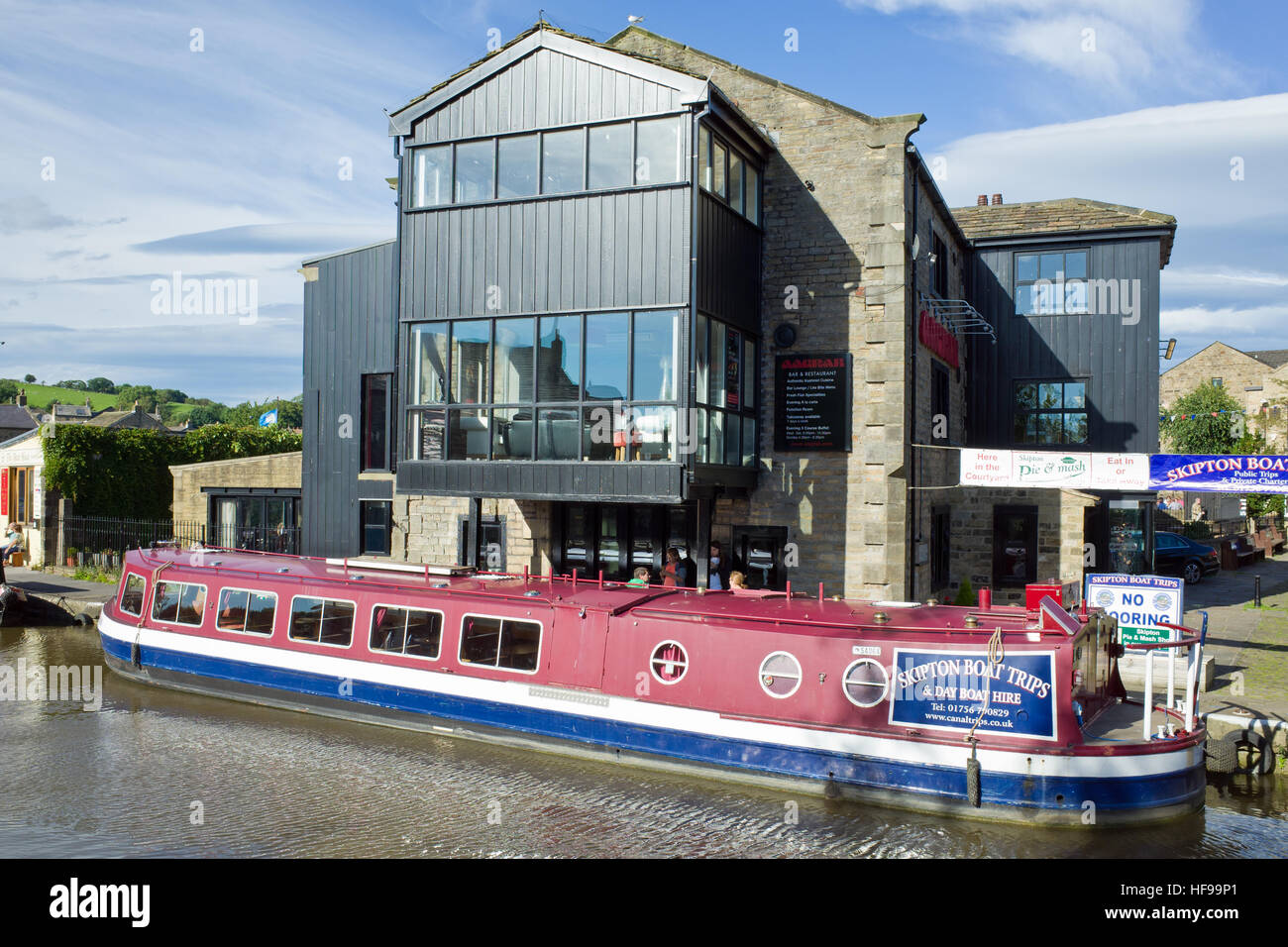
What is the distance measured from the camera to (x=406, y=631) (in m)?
11.8

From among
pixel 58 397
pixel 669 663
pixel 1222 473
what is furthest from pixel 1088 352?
pixel 58 397

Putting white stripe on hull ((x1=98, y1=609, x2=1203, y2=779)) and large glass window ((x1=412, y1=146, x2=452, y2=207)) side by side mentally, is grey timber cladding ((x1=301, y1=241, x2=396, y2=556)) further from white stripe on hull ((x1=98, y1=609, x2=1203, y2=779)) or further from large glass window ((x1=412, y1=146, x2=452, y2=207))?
white stripe on hull ((x1=98, y1=609, x2=1203, y2=779))

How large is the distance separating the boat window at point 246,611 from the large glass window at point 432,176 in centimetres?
675

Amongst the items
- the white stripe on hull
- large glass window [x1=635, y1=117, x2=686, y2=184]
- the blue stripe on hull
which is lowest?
the blue stripe on hull

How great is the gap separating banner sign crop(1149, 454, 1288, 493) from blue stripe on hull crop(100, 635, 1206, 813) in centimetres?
507

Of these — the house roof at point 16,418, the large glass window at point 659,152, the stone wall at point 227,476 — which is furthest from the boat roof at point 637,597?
the house roof at point 16,418

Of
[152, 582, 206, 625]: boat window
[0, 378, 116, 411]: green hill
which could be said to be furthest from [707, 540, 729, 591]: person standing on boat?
[0, 378, 116, 411]: green hill

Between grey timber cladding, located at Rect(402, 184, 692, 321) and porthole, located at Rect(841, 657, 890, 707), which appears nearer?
porthole, located at Rect(841, 657, 890, 707)

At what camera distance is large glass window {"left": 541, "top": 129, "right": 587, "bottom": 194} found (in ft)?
45.1

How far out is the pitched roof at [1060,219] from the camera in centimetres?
1855

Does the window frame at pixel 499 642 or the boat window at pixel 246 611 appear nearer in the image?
the window frame at pixel 499 642

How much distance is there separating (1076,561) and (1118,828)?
9.88 metres

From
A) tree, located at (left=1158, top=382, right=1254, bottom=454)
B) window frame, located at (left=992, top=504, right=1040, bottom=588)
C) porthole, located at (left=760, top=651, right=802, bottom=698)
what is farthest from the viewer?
tree, located at (left=1158, top=382, right=1254, bottom=454)

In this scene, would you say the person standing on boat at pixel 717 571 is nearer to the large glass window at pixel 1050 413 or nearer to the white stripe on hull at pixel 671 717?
the white stripe on hull at pixel 671 717
